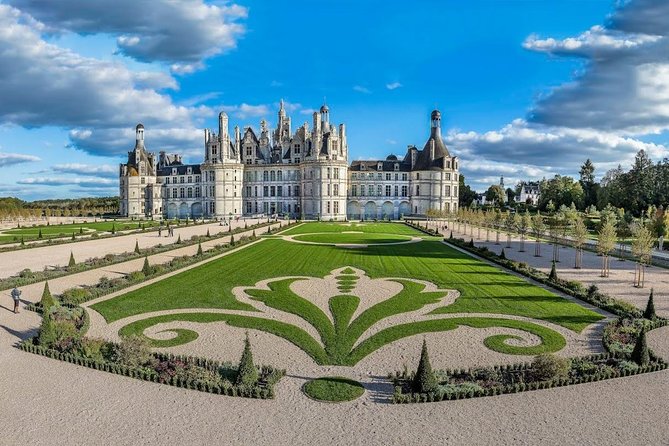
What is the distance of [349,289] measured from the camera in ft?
85.6

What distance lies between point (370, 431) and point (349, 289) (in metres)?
15.0

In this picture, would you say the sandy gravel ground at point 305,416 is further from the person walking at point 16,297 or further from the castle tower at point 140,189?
the castle tower at point 140,189

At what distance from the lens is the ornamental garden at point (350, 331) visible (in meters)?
13.8

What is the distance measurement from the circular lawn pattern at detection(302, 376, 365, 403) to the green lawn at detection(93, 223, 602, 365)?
1.50 metres

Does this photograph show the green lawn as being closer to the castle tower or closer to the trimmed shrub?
the trimmed shrub

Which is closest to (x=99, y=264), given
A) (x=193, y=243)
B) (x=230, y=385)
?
(x=193, y=243)

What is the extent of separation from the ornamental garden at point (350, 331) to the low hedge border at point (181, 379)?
0.14ft

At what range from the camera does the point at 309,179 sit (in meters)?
99.2

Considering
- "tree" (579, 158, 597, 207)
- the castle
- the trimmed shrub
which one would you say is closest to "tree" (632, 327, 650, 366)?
the trimmed shrub

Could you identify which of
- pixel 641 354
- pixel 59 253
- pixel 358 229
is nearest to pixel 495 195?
pixel 358 229

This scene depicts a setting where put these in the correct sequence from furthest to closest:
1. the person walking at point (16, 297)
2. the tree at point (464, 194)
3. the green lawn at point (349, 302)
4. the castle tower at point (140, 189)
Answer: the tree at point (464, 194) → the castle tower at point (140, 189) → the person walking at point (16, 297) → the green lawn at point (349, 302)

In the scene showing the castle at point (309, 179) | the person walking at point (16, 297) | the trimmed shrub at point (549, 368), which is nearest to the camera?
the trimmed shrub at point (549, 368)

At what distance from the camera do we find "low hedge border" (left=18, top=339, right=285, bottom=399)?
42.4 ft

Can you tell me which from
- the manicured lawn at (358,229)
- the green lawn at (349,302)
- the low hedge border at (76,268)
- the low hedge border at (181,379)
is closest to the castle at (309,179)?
the manicured lawn at (358,229)
